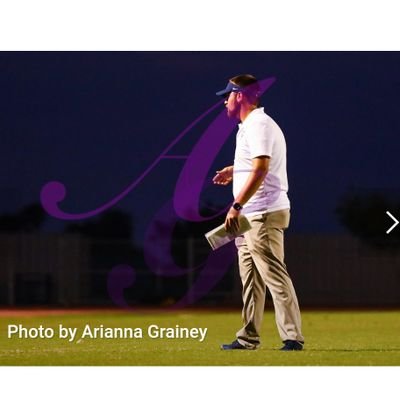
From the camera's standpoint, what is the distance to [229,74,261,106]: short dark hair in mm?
9273

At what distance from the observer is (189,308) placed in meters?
11.7

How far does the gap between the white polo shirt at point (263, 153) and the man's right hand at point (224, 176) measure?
37 cm

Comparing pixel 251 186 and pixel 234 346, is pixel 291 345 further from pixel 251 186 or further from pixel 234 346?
pixel 251 186

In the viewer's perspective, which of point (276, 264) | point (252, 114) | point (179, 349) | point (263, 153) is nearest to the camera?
point (263, 153)

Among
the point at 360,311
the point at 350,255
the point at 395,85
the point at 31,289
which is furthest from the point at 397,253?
the point at 31,289

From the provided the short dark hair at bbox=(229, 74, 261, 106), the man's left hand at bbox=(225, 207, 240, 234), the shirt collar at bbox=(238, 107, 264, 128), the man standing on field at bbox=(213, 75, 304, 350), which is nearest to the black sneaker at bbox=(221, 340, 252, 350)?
the man standing on field at bbox=(213, 75, 304, 350)

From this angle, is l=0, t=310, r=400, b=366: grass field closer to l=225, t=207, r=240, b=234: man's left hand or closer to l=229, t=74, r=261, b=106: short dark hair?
l=225, t=207, r=240, b=234: man's left hand

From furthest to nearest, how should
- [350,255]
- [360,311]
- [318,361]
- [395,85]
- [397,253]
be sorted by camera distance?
[360,311], [350,255], [397,253], [395,85], [318,361]

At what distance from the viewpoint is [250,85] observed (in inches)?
367

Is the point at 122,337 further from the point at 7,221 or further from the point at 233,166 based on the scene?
the point at 7,221

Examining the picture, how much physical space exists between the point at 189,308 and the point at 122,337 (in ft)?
6.79

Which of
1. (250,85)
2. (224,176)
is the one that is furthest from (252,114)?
(224,176)

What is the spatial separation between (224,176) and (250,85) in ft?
2.99

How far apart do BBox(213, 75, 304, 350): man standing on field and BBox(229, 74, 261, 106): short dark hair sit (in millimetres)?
29
